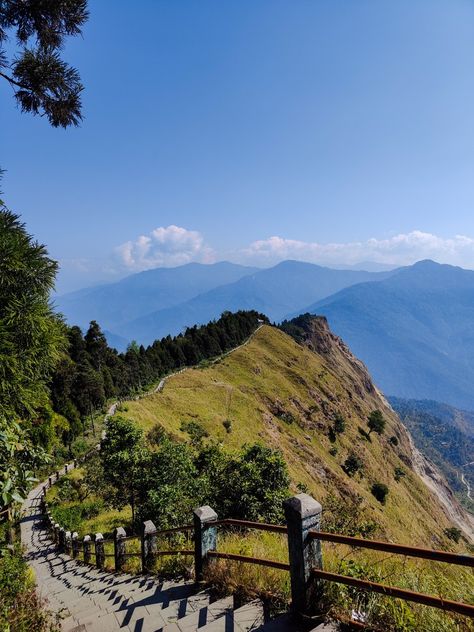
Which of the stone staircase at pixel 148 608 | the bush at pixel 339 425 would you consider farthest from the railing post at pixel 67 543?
the bush at pixel 339 425

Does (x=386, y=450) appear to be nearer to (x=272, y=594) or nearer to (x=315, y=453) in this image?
(x=315, y=453)

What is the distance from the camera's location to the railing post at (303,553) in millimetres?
5113

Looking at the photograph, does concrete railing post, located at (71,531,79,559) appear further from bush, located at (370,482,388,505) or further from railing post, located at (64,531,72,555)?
bush, located at (370,482,388,505)

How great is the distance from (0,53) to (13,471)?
266 inches

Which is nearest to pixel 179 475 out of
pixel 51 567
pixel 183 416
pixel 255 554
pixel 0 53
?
pixel 51 567

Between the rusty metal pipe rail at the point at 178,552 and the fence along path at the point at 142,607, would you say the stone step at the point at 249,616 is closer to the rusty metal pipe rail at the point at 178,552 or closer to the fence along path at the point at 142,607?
the fence along path at the point at 142,607

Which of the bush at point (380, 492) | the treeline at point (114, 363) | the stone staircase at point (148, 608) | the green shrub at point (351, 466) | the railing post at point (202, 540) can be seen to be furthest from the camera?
the green shrub at point (351, 466)

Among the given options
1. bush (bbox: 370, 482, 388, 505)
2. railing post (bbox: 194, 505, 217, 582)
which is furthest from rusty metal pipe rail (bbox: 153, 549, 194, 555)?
bush (bbox: 370, 482, 388, 505)

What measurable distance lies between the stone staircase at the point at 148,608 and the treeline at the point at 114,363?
684cm

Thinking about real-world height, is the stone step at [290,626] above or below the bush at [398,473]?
above

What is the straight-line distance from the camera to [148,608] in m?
6.87

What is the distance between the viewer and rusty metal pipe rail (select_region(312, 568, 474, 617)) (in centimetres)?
387

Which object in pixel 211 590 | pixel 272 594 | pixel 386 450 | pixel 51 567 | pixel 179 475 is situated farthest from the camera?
pixel 386 450

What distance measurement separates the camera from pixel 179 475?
18.4 m
